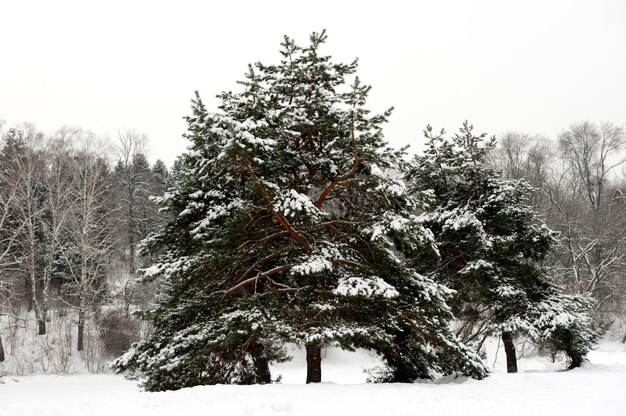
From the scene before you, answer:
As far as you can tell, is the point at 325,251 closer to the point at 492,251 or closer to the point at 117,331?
the point at 492,251

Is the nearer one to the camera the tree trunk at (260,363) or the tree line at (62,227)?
the tree trunk at (260,363)

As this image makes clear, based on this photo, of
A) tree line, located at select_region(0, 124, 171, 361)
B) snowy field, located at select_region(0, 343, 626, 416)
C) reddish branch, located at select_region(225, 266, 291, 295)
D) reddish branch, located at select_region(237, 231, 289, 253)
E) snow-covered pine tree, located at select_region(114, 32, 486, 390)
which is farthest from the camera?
tree line, located at select_region(0, 124, 171, 361)

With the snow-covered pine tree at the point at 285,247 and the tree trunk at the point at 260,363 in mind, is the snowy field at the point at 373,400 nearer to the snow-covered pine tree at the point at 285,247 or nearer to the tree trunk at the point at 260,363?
the snow-covered pine tree at the point at 285,247

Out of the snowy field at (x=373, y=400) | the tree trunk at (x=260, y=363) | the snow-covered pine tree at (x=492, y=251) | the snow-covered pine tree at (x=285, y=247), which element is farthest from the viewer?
the snow-covered pine tree at (x=492, y=251)

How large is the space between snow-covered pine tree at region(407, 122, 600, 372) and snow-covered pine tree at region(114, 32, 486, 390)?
312 centimetres

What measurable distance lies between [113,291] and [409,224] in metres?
27.3

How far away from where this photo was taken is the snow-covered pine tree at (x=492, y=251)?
501 inches

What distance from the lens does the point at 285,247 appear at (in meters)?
10.5

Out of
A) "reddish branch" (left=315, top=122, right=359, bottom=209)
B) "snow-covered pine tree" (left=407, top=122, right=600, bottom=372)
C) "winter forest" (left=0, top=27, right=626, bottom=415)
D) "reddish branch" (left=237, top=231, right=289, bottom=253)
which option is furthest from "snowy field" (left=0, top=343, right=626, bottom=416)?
"reddish branch" (left=315, top=122, right=359, bottom=209)

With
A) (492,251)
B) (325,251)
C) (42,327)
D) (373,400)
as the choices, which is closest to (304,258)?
(325,251)

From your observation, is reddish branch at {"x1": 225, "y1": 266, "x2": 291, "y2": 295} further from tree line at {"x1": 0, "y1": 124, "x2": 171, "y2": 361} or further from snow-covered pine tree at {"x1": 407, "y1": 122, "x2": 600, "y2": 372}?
tree line at {"x1": 0, "y1": 124, "x2": 171, "y2": 361}

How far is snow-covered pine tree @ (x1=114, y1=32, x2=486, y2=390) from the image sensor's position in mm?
9516

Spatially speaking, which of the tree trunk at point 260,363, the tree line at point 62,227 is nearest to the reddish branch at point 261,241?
the tree trunk at point 260,363

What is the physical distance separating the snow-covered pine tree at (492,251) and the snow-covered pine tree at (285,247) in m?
3.12
